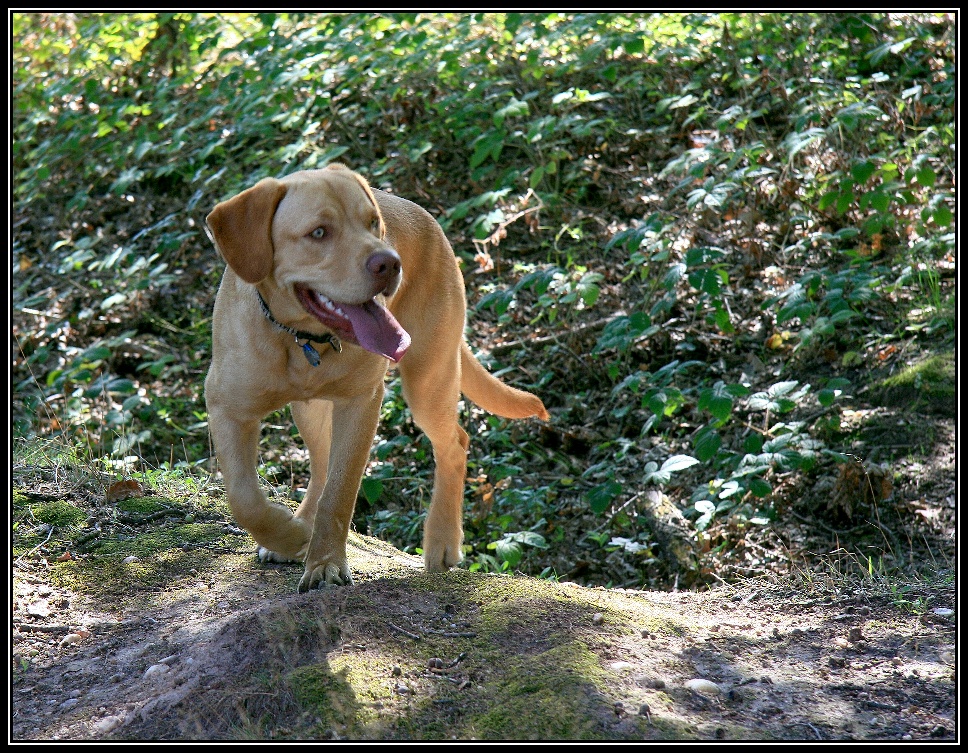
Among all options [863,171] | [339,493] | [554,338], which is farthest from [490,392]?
[863,171]

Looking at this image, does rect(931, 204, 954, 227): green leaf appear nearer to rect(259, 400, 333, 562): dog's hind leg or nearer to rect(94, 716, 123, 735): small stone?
Result: rect(259, 400, 333, 562): dog's hind leg

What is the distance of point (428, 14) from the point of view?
977 centimetres

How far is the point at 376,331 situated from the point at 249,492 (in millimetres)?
784

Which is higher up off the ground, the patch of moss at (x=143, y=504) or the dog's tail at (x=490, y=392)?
the dog's tail at (x=490, y=392)

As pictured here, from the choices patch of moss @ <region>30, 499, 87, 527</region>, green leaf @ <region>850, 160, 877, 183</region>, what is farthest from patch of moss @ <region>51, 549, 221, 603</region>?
green leaf @ <region>850, 160, 877, 183</region>

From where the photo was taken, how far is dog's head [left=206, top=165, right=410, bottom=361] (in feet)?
11.4

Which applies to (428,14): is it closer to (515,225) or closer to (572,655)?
(515,225)

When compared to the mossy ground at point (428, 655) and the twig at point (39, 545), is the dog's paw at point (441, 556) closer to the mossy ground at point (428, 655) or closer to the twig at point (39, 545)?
the mossy ground at point (428, 655)

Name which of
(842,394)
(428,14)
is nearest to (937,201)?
(842,394)

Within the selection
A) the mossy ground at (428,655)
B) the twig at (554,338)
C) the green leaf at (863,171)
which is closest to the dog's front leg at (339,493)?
the mossy ground at (428,655)

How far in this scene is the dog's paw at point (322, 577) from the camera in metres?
3.74

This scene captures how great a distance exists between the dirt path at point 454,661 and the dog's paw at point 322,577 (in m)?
0.13

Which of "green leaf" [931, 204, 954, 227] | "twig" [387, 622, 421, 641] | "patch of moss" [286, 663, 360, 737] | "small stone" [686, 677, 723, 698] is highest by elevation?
"green leaf" [931, 204, 954, 227]

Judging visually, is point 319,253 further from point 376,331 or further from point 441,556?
point 441,556
